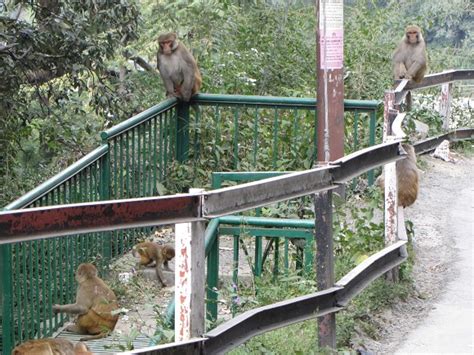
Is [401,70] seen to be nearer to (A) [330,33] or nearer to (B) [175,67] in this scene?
(B) [175,67]

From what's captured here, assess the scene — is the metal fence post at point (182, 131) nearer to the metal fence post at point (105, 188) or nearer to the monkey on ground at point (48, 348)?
the metal fence post at point (105, 188)

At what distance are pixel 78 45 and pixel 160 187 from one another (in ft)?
5.72

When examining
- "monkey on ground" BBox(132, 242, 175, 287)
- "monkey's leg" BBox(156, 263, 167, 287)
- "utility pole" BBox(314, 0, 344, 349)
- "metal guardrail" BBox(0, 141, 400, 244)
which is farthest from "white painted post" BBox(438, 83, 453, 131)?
"metal guardrail" BBox(0, 141, 400, 244)

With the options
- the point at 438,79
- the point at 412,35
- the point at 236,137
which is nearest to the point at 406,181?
the point at 236,137

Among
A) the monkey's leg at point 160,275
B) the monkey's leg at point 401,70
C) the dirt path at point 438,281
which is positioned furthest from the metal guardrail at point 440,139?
the monkey's leg at point 160,275

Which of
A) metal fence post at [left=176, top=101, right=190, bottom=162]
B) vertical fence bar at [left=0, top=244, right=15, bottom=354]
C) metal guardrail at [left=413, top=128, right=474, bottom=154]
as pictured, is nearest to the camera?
vertical fence bar at [left=0, top=244, right=15, bottom=354]

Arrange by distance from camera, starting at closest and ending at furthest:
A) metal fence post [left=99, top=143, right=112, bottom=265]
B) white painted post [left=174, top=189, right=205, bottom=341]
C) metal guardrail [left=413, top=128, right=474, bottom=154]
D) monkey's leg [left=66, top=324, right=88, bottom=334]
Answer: white painted post [left=174, top=189, right=205, bottom=341]
monkey's leg [left=66, top=324, right=88, bottom=334]
metal fence post [left=99, top=143, right=112, bottom=265]
metal guardrail [left=413, top=128, right=474, bottom=154]

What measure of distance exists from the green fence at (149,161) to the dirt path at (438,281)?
42.7 inches

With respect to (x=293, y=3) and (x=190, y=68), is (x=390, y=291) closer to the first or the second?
(x=190, y=68)

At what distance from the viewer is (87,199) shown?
8820 millimetres

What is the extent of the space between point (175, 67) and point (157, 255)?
346 cm

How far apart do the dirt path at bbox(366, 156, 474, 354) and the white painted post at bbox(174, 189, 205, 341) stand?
2.19 m

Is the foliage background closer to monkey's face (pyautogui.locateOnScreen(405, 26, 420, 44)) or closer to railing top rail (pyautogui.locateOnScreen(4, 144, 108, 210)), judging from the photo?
monkey's face (pyautogui.locateOnScreen(405, 26, 420, 44))

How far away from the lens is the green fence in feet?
24.8
